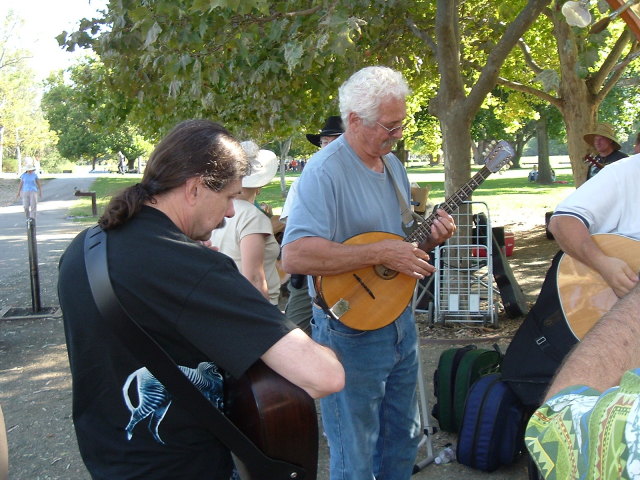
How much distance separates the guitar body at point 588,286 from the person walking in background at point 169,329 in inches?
69.5

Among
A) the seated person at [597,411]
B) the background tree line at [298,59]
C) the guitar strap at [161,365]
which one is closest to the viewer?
the seated person at [597,411]

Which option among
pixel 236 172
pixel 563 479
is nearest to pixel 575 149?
pixel 236 172

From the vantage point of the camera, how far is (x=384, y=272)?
301cm

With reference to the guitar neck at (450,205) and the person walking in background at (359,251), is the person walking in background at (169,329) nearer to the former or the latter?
the person walking in background at (359,251)

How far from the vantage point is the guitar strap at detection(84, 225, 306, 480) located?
1.56 meters

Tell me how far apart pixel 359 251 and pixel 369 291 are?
213 mm

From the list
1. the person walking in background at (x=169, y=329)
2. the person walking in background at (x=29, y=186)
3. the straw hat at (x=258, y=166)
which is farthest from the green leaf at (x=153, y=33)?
the person walking in background at (x=29, y=186)

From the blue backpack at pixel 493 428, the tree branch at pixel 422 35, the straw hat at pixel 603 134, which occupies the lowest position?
the blue backpack at pixel 493 428

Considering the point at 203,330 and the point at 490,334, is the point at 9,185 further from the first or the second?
the point at 203,330

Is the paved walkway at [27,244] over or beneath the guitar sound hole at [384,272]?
beneath

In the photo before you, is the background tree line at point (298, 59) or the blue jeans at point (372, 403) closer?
the blue jeans at point (372, 403)

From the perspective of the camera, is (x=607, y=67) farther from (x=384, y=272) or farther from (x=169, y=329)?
(x=169, y=329)

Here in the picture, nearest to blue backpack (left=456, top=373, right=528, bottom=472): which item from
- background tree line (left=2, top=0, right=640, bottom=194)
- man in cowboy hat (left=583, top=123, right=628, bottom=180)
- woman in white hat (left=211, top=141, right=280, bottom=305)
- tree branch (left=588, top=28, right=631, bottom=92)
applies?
woman in white hat (left=211, top=141, right=280, bottom=305)

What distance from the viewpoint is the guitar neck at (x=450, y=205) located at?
312cm
